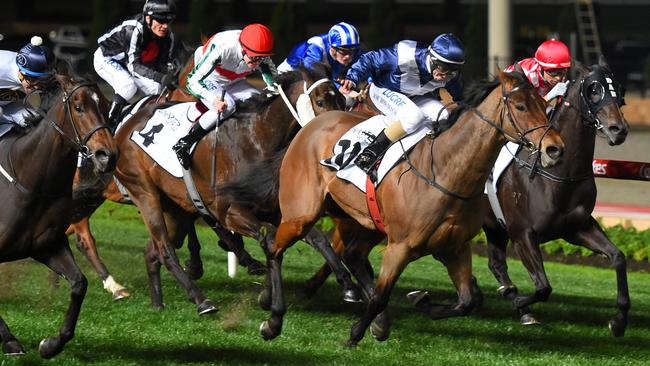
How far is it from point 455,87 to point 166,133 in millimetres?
2164

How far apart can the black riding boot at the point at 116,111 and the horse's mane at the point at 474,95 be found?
A: 3.28m

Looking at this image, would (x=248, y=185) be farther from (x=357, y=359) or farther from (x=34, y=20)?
(x=34, y=20)

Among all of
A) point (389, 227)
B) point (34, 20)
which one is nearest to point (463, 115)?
point (389, 227)

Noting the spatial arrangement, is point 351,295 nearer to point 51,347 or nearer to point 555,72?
point 555,72

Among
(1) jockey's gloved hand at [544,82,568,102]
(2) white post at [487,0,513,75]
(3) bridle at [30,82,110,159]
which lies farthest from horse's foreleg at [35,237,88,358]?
(2) white post at [487,0,513,75]

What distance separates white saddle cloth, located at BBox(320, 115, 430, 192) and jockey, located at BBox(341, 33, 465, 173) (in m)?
0.05

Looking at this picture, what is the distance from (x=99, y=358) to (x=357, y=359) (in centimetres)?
141

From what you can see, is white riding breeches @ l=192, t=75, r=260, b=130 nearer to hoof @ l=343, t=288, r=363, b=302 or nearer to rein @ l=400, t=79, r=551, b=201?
hoof @ l=343, t=288, r=363, b=302

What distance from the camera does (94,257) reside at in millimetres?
9984

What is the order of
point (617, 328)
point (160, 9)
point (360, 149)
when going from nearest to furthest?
point (360, 149) → point (617, 328) → point (160, 9)

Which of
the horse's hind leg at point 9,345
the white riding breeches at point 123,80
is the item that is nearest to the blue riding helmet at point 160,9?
the white riding breeches at point 123,80

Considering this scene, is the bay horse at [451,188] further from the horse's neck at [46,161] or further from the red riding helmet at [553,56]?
the horse's neck at [46,161]

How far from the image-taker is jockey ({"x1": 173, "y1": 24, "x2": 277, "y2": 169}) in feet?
28.9

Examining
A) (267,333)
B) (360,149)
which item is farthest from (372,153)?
(267,333)
